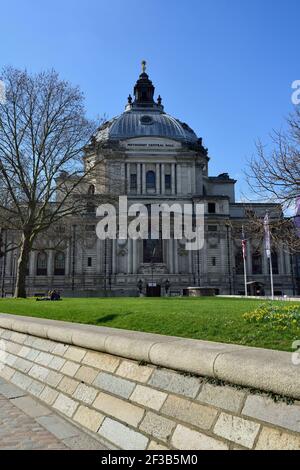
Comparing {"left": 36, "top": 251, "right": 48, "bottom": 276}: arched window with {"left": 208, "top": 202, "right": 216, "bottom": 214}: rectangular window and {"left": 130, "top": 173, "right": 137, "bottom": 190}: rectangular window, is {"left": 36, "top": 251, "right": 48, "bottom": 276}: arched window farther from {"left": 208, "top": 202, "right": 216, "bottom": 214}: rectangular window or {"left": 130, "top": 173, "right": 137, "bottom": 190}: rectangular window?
{"left": 208, "top": 202, "right": 216, "bottom": 214}: rectangular window

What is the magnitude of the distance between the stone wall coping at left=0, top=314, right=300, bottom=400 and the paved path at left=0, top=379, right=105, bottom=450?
1319 millimetres

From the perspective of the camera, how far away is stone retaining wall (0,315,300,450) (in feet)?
13.7

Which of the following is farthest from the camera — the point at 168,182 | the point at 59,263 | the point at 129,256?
the point at 168,182

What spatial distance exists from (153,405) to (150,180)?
6544cm

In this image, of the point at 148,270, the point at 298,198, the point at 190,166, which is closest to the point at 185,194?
the point at 190,166

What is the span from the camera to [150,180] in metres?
69.9

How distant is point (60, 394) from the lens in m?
7.53

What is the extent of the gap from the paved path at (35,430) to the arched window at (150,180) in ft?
206

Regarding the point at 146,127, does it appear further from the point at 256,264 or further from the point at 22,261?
the point at 22,261

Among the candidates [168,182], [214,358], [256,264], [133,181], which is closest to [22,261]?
[214,358]

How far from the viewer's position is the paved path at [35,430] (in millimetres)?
5543

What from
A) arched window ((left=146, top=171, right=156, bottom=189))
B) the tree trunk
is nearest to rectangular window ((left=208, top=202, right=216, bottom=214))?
arched window ((left=146, top=171, right=156, bottom=189))

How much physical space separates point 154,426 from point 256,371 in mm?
1642
